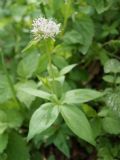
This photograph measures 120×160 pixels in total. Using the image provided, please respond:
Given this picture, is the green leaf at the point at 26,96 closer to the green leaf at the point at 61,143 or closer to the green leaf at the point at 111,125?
the green leaf at the point at 61,143

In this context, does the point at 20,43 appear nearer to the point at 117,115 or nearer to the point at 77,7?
the point at 77,7

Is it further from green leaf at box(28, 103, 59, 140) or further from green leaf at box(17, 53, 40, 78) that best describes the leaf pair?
green leaf at box(17, 53, 40, 78)

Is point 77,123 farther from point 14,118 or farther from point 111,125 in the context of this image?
point 14,118

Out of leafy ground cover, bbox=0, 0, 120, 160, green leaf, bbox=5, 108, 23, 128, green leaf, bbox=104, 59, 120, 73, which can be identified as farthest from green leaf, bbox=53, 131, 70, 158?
green leaf, bbox=104, 59, 120, 73

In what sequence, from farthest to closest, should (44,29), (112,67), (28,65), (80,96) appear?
(28,65) < (112,67) < (80,96) < (44,29)

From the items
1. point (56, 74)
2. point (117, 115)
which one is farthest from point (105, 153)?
point (56, 74)

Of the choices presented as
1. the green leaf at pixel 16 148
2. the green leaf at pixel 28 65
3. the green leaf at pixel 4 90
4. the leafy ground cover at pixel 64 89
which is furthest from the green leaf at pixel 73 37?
the green leaf at pixel 16 148

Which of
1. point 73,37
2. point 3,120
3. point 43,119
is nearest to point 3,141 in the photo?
point 3,120

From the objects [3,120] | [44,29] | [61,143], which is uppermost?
[44,29]
